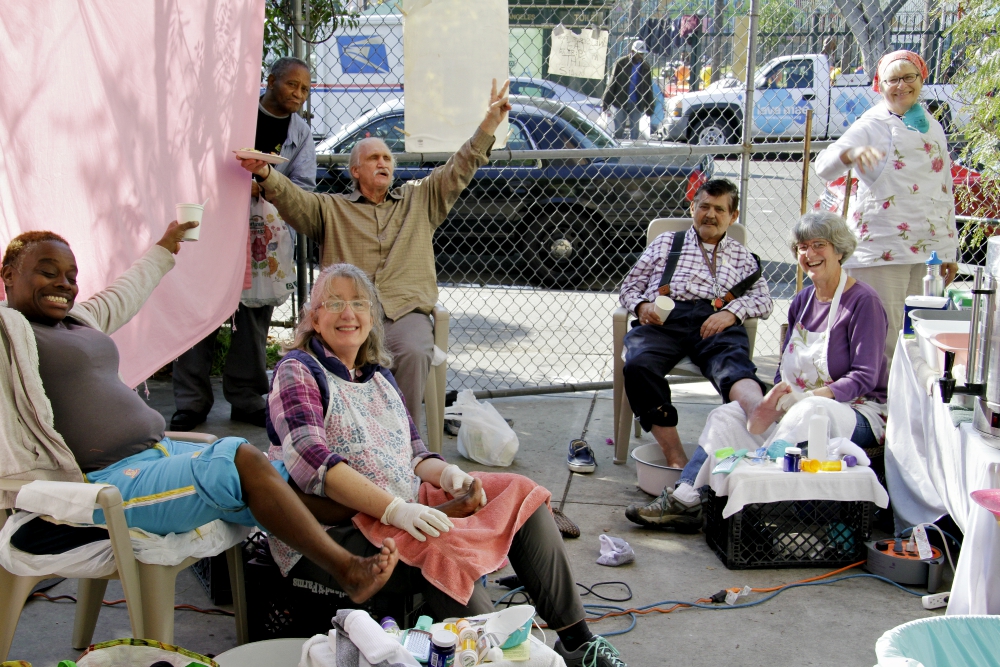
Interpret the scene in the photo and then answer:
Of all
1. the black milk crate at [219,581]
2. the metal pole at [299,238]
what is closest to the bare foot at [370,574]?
the black milk crate at [219,581]

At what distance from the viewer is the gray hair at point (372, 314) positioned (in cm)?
277

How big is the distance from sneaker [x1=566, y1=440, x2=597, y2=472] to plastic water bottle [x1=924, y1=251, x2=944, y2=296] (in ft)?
5.36

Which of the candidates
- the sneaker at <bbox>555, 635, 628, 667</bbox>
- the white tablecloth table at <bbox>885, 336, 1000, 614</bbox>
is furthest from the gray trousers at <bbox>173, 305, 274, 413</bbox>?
the white tablecloth table at <bbox>885, 336, 1000, 614</bbox>

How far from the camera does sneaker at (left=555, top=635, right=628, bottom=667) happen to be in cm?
247

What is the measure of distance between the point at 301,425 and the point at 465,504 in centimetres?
51

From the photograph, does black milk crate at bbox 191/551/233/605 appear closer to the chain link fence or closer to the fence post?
the fence post

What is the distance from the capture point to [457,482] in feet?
8.63

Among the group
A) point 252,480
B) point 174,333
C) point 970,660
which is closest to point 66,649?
point 252,480

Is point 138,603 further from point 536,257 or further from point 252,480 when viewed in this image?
point 536,257

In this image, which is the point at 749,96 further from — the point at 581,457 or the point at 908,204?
the point at 581,457

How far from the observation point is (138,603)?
2.27m

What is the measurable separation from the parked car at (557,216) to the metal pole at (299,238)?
1.96 meters

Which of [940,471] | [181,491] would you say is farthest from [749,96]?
[181,491]

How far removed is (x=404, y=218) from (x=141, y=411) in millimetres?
2018
